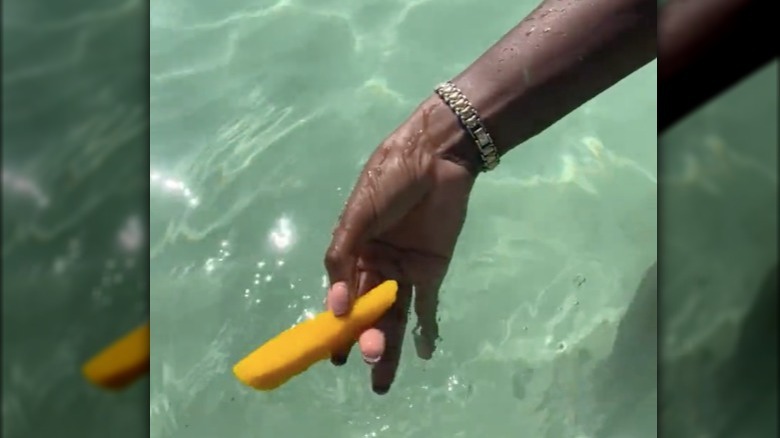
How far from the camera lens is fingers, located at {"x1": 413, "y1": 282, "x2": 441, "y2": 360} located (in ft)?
5.41

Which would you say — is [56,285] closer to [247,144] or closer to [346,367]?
[346,367]

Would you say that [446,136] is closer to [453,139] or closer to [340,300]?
[453,139]

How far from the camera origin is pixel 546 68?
5.13 ft

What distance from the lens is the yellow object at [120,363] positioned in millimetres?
997

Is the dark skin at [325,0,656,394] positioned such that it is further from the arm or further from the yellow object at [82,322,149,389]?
the yellow object at [82,322,149,389]

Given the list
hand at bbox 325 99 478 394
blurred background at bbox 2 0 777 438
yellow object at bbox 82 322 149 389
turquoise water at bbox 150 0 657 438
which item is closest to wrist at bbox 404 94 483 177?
hand at bbox 325 99 478 394

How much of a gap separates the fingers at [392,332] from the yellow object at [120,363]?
55 centimetres

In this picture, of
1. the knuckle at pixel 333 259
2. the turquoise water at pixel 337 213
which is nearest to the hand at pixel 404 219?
the knuckle at pixel 333 259

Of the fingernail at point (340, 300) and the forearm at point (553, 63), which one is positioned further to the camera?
the forearm at point (553, 63)

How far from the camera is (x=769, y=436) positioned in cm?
93

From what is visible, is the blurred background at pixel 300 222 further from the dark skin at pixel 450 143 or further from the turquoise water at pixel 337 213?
the dark skin at pixel 450 143

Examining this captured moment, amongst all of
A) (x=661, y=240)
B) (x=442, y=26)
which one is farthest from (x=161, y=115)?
(x=661, y=240)

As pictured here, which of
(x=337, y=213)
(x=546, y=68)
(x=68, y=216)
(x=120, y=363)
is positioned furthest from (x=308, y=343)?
(x=337, y=213)

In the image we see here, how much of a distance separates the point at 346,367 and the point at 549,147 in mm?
960
